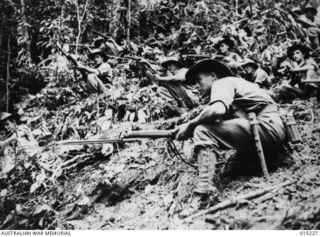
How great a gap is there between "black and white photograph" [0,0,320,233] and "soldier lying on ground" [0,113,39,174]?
0.01 m

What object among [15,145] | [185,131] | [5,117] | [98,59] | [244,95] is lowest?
[15,145]

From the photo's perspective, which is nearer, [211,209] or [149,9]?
[211,209]

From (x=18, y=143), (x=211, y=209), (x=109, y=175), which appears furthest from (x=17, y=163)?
(x=211, y=209)

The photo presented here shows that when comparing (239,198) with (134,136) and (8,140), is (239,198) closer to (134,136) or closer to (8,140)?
(134,136)

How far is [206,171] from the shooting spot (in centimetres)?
242

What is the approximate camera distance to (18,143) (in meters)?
3.15

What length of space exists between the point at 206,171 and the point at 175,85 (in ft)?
4.03

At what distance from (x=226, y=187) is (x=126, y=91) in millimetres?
1582

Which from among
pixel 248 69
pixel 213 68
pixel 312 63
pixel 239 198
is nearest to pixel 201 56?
pixel 248 69

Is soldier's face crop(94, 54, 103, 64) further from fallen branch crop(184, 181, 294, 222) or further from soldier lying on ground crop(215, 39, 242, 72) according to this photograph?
fallen branch crop(184, 181, 294, 222)

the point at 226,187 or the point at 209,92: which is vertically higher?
the point at 209,92

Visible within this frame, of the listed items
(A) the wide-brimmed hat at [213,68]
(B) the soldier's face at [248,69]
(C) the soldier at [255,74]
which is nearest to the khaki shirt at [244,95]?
(A) the wide-brimmed hat at [213,68]

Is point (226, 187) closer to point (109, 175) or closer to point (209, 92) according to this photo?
point (209, 92)

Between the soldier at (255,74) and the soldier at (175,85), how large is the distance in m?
0.53
